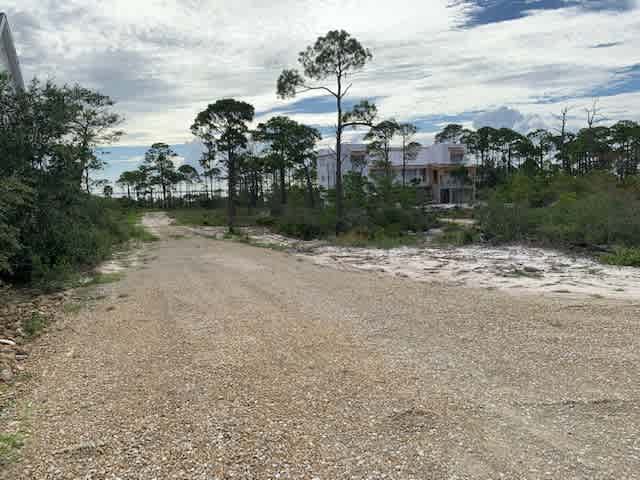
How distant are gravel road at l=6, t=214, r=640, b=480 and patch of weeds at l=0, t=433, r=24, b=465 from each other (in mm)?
81

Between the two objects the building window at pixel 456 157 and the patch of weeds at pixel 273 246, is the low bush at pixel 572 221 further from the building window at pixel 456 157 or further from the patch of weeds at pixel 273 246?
the building window at pixel 456 157

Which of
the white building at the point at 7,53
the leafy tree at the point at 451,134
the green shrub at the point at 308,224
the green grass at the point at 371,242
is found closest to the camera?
the white building at the point at 7,53

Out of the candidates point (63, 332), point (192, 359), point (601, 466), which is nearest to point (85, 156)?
point (63, 332)

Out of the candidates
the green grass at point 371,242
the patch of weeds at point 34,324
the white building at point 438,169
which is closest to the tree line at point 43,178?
the patch of weeds at point 34,324

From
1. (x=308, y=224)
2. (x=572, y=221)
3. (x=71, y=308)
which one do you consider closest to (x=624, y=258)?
(x=572, y=221)

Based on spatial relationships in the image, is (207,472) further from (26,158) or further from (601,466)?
(26,158)

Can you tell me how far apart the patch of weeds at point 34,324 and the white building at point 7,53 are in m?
11.6

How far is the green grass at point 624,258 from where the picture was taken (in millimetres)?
10480

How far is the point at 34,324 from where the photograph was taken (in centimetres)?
654

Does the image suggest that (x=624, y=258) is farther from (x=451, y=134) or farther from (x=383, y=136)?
(x=451, y=134)

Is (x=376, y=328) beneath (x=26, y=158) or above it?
beneath

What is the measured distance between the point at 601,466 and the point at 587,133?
4505 centimetres

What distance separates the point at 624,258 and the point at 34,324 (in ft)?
37.0

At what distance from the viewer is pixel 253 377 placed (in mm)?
4434
